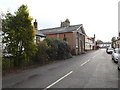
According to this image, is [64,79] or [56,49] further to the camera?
[56,49]

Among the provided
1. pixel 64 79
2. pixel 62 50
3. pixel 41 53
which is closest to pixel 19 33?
pixel 41 53

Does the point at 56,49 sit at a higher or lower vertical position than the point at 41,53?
higher

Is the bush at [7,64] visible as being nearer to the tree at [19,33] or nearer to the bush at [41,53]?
the tree at [19,33]

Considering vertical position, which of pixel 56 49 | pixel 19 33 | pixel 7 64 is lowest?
pixel 7 64

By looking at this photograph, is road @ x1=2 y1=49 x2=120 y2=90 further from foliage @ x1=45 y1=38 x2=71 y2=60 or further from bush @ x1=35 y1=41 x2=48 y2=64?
foliage @ x1=45 y1=38 x2=71 y2=60

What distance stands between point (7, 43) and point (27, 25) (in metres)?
2.67

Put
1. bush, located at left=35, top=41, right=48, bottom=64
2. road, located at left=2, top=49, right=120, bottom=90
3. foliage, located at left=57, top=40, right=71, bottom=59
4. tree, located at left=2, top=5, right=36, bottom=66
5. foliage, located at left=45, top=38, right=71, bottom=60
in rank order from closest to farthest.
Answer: road, located at left=2, top=49, right=120, bottom=90
tree, located at left=2, top=5, right=36, bottom=66
bush, located at left=35, top=41, right=48, bottom=64
foliage, located at left=45, top=38, right=71, bottom=60
foliage, located at left=57, top=40, right=71, bottom=59

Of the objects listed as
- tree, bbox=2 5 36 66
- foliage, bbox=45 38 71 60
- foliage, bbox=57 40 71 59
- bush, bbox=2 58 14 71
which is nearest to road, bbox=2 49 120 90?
bush, bbox=2 58 14 71

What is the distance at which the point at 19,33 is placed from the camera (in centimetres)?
1055

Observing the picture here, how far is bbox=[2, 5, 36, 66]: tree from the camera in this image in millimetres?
10406

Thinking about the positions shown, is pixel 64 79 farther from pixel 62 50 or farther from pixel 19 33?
pixel 62 50

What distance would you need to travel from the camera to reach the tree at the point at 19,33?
34.1ft

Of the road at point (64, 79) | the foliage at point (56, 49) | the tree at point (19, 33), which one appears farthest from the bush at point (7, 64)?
the foliage at point (56, 49)

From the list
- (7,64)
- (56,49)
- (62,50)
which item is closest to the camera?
(7,64)
